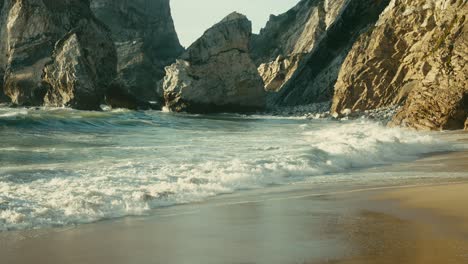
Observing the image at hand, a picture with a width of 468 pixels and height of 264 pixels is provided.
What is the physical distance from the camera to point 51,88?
4944 cm

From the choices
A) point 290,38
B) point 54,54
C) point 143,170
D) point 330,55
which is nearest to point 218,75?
point 330,55

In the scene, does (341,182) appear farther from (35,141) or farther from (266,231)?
(35,141)

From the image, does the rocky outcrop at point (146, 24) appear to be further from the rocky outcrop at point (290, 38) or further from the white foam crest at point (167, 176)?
the white foam crest at point (167, 176)

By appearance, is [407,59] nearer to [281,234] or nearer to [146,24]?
[281,234]

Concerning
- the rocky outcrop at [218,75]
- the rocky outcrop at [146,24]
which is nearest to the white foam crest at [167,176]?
the rocky outcrop at [218,75]

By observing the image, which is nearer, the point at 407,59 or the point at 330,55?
the point at 407,59

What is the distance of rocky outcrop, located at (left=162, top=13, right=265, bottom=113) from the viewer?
54.2m

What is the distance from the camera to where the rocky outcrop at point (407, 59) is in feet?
76.5

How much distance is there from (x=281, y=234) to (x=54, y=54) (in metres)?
46.2

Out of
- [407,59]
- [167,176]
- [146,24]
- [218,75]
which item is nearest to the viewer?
[167,176]

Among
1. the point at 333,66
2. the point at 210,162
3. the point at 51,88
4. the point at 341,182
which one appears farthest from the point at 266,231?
the point at 333,66

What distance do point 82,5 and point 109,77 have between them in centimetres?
1133

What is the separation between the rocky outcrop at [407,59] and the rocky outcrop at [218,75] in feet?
52.7

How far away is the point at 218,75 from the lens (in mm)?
55219
